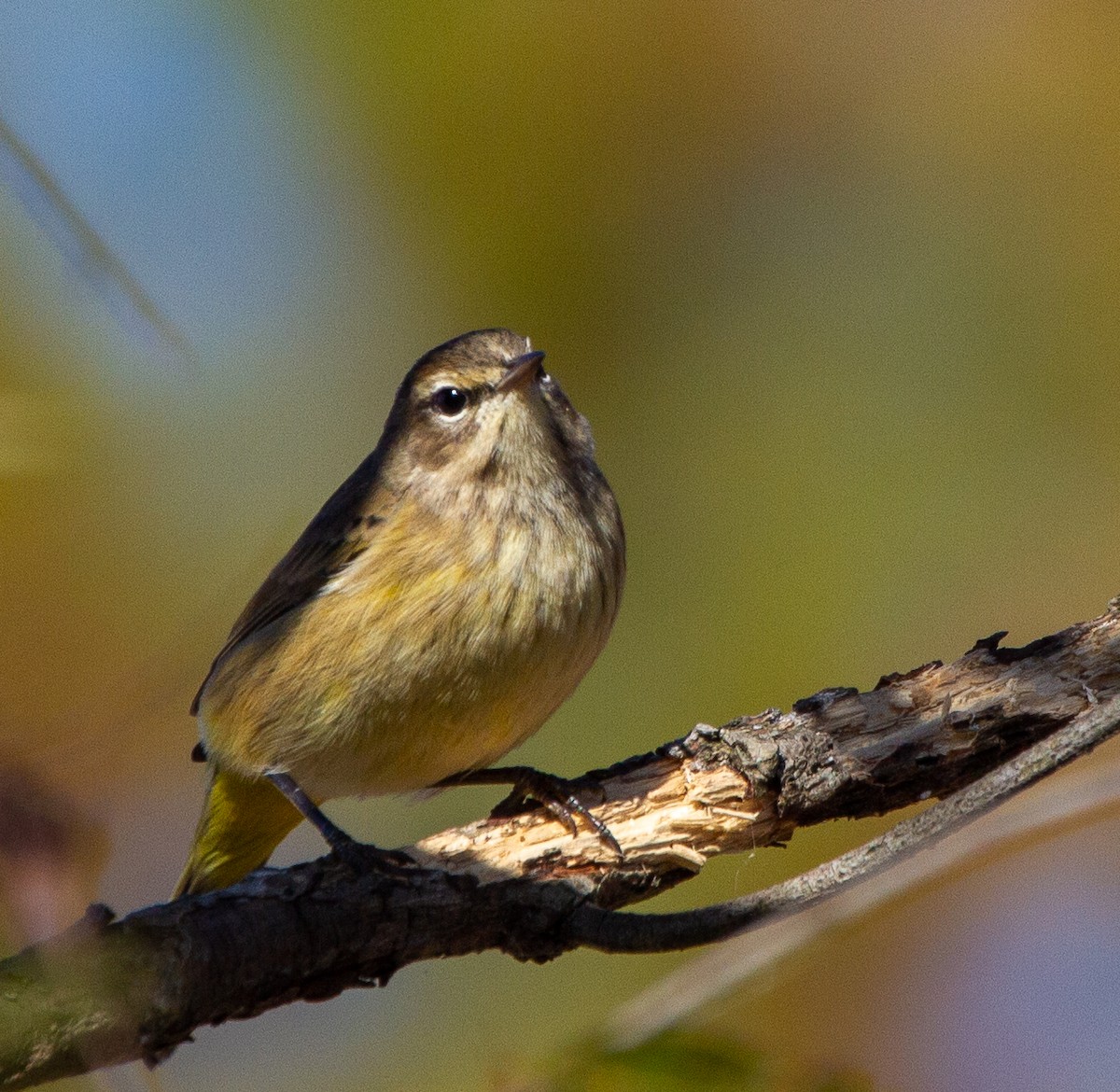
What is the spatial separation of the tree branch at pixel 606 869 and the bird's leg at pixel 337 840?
0.06 meters

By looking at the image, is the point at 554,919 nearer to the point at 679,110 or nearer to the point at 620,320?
the point at 620,320

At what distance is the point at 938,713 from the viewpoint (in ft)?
10.8

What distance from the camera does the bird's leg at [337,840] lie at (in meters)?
3.20

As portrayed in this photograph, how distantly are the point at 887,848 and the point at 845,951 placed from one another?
6.37 ft

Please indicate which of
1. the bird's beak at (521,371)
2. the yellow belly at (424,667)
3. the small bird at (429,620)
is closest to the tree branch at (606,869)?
the small bird at (429,620)

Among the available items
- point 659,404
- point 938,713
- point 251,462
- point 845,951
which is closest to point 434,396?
point 251,462

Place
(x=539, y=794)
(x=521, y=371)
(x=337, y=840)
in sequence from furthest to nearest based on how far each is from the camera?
1. (x=521, y=371)
2. (x=539, y=794)
3. (x=337, y=840)

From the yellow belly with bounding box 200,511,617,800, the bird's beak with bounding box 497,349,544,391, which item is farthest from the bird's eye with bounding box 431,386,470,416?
the yellow belly with bounding box 200,511,617,800

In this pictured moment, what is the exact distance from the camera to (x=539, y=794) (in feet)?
12.1

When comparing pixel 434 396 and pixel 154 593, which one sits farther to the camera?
pixel 434 396

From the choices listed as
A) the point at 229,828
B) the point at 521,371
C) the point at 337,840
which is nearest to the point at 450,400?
the point at 521,371

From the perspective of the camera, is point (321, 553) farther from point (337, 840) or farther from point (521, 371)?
point (337, 840)

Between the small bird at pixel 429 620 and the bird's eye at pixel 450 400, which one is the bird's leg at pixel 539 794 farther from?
the bird's eye at pixel 450 400

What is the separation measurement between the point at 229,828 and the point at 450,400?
1.63 metres
